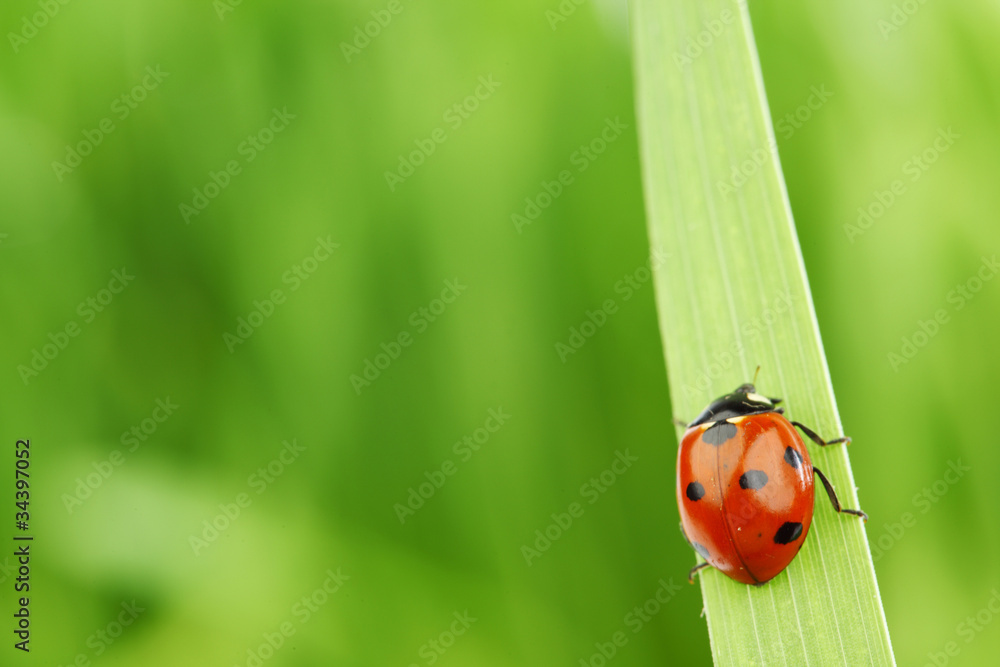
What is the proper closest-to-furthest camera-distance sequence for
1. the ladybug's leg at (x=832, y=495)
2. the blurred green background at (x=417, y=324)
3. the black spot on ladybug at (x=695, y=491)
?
the ladybug's leg at (x=832, y=495)
the black spot on ladybug at (x=695, y=491)
the blurred green background at (x=417, y=324)

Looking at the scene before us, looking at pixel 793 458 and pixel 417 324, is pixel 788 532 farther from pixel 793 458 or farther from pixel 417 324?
pixel 417 324

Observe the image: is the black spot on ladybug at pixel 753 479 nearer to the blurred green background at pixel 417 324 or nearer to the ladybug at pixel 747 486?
the ladybug at pixel 747 486

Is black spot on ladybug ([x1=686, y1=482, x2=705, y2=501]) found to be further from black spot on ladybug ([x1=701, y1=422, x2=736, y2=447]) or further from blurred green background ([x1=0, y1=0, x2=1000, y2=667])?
blurred green background ([x1=0, y1=0, x2=1000, y2=667])

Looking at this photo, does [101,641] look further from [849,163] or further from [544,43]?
[849,163]

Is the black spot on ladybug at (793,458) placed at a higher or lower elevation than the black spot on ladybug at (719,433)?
higher

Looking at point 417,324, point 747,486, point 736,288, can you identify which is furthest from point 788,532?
point 417,324

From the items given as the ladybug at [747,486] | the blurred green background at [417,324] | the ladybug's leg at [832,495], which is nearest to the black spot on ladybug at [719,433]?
the ladybug at [747,486]

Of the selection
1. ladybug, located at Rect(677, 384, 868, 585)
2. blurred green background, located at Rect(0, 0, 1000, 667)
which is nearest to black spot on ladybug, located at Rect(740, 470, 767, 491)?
ladybug, located at Rect(677, 384, 868, 585)

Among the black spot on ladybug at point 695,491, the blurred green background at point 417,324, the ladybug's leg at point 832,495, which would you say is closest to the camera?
the ladybug's leg at point 832,495
